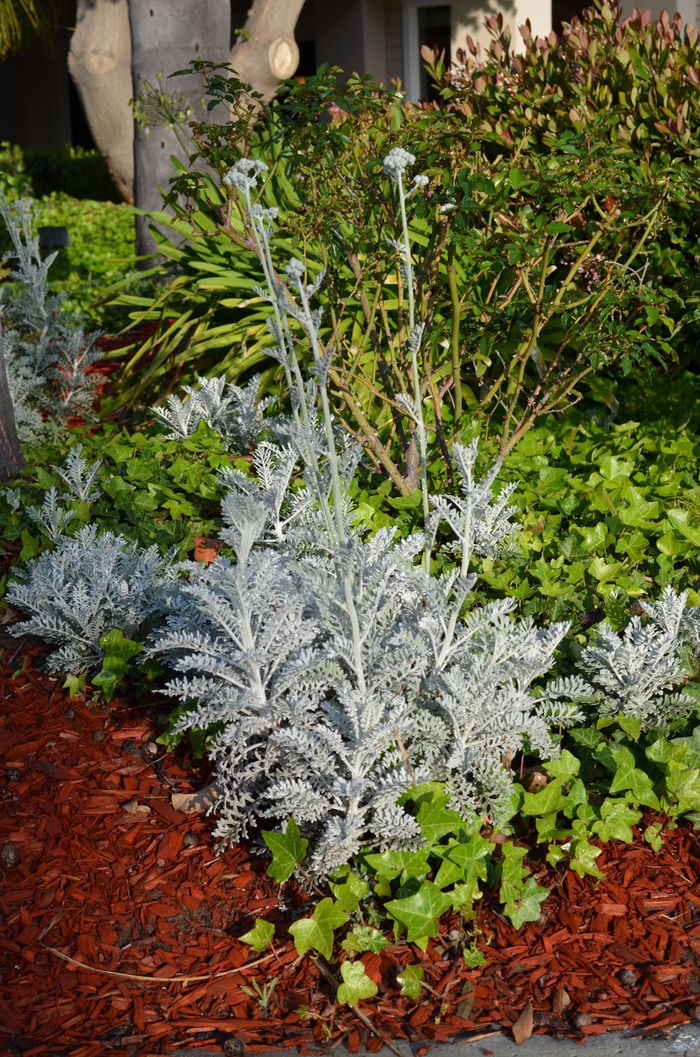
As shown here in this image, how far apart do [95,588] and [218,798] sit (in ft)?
2.68

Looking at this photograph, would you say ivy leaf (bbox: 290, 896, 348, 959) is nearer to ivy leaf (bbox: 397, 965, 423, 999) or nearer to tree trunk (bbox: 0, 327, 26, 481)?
ivy leaf (bbox: 397, 965, 423, 999)

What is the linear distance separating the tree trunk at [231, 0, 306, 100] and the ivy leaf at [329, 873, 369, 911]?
7568 mm

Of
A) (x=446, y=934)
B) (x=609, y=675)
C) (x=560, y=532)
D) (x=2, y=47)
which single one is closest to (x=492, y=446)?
(x=560, y=532)

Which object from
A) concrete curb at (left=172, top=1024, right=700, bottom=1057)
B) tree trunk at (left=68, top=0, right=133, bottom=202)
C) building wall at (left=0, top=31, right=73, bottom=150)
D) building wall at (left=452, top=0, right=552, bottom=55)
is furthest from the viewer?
building wall at (left=0, top=31, right=73, bottom=150)

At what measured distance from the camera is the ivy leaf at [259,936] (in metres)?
1.99

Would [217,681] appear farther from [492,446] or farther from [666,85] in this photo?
[666,85]

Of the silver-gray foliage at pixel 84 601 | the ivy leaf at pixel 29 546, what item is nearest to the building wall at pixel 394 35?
the ivy leaf at pixel 29 546

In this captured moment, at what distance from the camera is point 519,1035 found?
1.80 metres

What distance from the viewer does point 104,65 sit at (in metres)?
8.46

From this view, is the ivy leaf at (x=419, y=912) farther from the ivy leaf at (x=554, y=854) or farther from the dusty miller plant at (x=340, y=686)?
the ivy leaf at (x=554, y=854)

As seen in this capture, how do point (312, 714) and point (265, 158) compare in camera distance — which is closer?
point (312, 714)

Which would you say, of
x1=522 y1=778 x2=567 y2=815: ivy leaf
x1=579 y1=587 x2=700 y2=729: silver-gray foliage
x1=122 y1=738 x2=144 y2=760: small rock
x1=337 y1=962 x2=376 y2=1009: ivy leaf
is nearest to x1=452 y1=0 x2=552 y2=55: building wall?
x1=579 y1=587 x2=700 y2=729: silver-gray foliage

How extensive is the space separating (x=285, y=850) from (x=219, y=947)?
0.83ft

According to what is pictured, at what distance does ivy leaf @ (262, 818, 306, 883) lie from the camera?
6.73 feet
